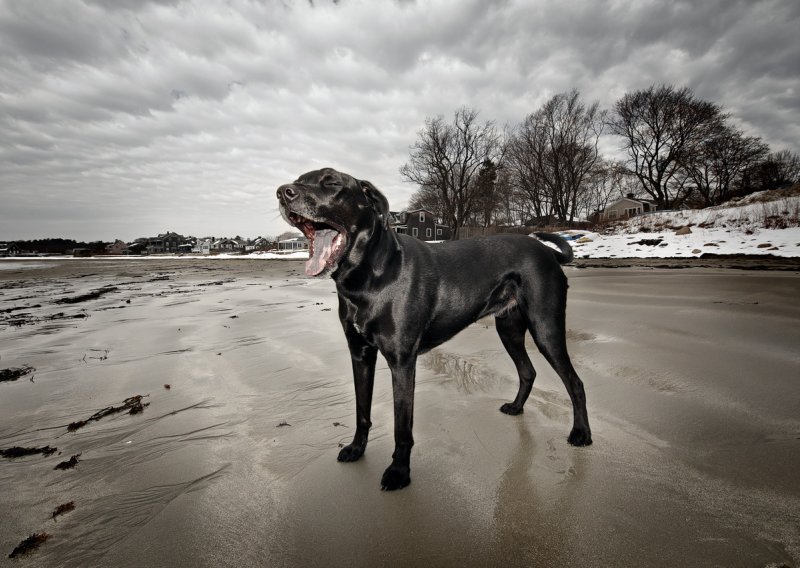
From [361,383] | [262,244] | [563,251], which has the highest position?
[262,244]

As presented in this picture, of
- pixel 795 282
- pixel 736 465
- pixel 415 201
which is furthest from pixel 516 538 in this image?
pixel 415 201

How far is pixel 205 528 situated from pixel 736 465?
2987mm

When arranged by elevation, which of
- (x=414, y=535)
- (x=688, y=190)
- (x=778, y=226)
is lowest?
(x=414, y=535)

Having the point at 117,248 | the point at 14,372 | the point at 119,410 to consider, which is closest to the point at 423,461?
the point at 119,410

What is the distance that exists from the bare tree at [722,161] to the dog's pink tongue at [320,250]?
49563mm

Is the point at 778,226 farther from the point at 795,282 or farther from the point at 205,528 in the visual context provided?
the point at 205,528

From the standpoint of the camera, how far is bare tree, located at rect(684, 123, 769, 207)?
38.6 m

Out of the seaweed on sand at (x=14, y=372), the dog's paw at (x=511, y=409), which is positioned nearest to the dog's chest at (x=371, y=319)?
the dog's paw at (x=511, y=409)

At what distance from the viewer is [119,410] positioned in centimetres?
293

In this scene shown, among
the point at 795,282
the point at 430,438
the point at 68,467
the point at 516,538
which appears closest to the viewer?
Result: the point at 516,538

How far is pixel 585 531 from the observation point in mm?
1616

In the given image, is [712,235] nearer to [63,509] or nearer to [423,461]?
[423,461]

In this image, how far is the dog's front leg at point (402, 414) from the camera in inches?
81.5

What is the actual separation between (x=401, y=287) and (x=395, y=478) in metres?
1.17
